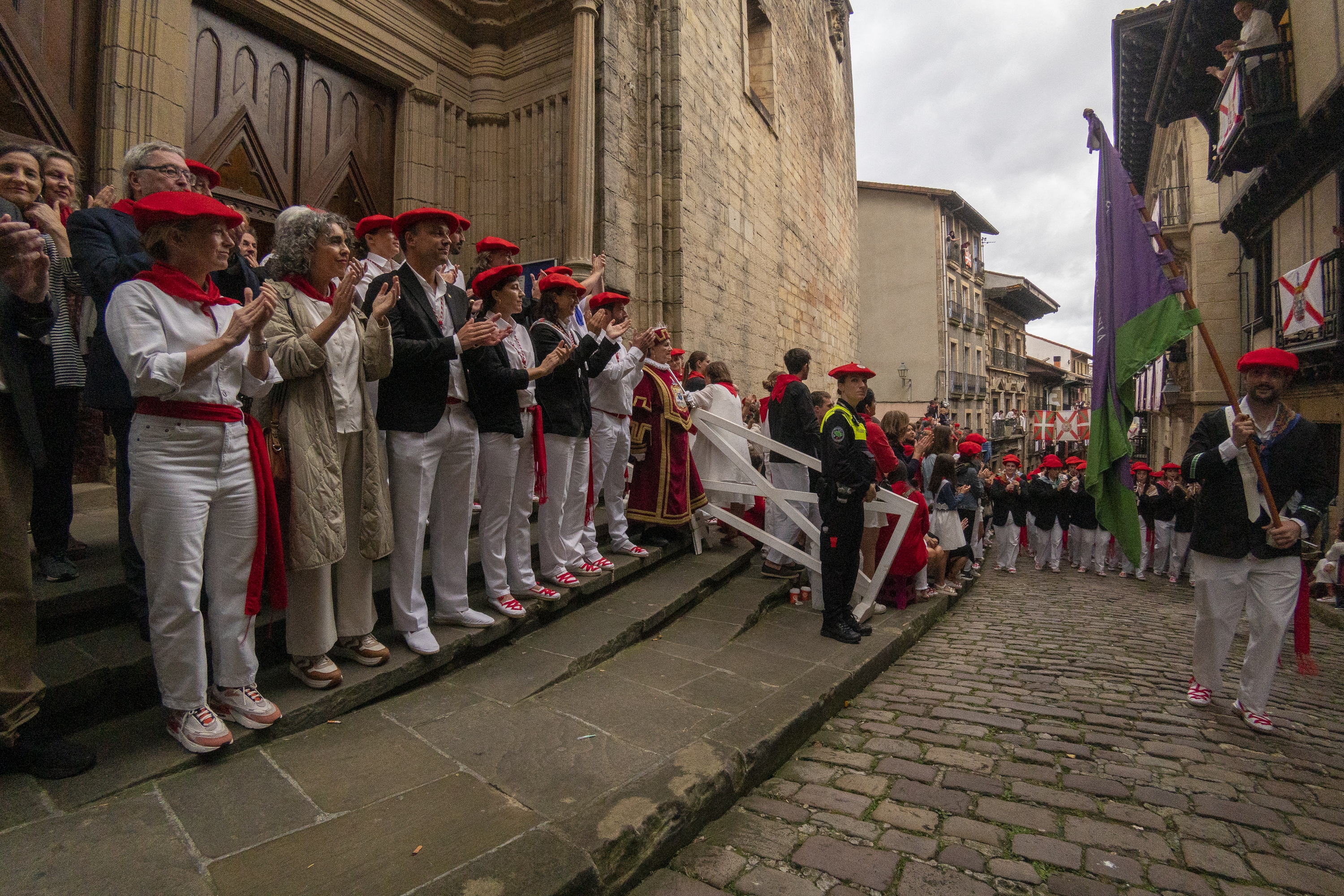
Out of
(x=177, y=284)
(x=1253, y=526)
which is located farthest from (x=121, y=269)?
(x=1253, y=526)

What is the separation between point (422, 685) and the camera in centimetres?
Result: 324

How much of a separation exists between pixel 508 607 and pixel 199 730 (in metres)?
1.60

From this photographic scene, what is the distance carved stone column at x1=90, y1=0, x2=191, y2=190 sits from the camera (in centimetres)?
433

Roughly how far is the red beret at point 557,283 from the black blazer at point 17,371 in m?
2.61

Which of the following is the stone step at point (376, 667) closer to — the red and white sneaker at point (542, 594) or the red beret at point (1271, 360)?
the red and white sneaker at point (542, 594)

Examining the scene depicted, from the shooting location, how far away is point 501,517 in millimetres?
3889

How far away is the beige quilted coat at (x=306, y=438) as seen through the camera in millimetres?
2695

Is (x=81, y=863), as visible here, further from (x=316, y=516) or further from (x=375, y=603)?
(x=375, y=603)

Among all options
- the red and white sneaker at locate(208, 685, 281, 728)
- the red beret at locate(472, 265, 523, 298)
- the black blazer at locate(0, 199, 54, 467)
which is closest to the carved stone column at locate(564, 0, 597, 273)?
the red beret at locate(472, 265, 523, 298)

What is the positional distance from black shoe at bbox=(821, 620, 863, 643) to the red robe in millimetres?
1497

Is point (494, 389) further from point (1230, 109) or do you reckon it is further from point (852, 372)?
point (1230, 109)

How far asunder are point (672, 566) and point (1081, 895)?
3553 mm

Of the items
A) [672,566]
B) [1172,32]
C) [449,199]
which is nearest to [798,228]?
[1172,32]

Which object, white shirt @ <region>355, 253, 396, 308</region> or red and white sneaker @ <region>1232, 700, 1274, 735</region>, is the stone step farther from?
red and white sneaker @ <region>1232, 700, 1274, 735</region>
